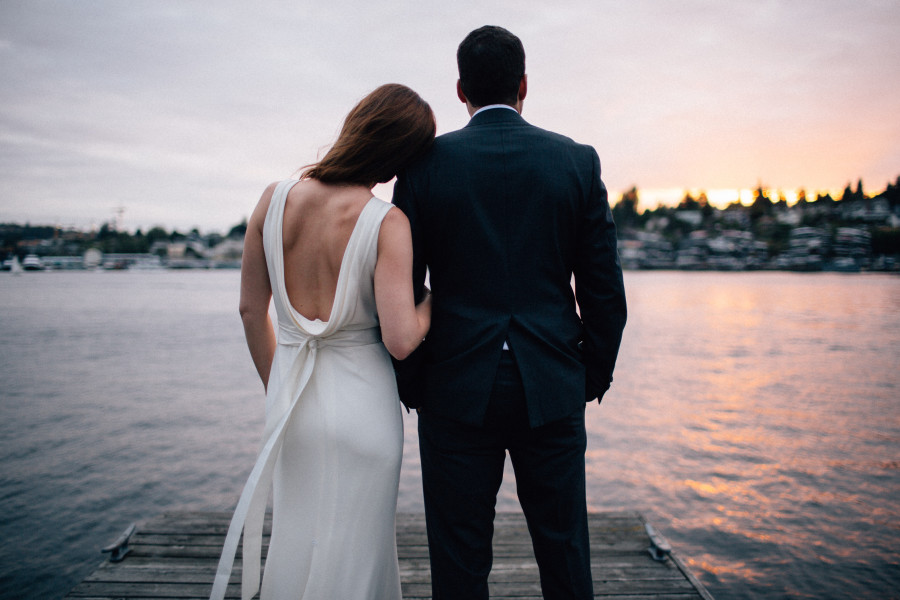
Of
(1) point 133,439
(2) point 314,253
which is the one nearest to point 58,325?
(1) point 133,439

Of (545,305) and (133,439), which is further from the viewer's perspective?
(133,439)

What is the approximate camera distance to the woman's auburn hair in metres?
1.73

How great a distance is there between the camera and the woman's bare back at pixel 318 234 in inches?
69.9

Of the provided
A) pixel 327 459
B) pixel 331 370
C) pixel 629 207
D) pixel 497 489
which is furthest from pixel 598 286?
pixel 629 207

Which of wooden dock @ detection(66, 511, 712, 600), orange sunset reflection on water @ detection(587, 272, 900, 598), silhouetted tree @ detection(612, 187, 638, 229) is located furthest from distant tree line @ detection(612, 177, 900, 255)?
wooden dock @ detection(66, 511, 712, 600)

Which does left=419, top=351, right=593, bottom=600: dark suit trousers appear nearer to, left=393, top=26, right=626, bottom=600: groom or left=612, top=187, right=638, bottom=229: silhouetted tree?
left=393, top=26, right=626, bottom=600: groom

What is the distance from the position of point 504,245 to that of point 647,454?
283 inches

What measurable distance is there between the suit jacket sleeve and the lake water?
3589 mm

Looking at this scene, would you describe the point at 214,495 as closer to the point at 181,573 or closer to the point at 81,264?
the point at 181,573

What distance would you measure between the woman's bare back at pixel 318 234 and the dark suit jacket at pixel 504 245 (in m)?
0.20

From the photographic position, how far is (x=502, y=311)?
1.67 m

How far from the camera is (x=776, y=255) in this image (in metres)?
107

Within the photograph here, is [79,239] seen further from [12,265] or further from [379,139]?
[379,139]

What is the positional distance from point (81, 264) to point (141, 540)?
138m
